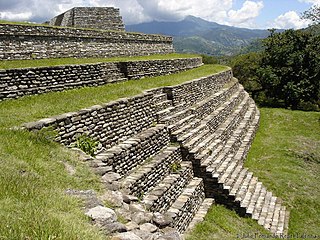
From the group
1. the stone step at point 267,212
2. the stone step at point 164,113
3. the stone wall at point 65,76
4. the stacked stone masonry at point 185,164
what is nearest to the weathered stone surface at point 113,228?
the stacked stone masonry at point 185,164

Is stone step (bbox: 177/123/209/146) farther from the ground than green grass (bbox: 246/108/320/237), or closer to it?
farther from the ground

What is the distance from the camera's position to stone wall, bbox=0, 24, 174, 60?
13.0 meters

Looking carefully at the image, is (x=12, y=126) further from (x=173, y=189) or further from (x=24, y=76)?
(x=173, y=189)

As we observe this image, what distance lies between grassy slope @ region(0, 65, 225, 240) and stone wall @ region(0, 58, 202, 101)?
41cm

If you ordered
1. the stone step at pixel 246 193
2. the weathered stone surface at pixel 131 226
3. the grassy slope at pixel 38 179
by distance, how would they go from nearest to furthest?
the grassy slope at pixel 38 179
the weathered stone surface at pixel 131 226
the stone step at pixel 246 193

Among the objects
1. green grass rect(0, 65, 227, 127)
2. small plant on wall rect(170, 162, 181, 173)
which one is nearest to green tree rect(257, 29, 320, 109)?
green grass rect(0, 65, 227, 127)

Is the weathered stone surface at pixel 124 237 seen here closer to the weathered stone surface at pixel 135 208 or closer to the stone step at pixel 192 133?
the weathered stone surface at pixel 135 208

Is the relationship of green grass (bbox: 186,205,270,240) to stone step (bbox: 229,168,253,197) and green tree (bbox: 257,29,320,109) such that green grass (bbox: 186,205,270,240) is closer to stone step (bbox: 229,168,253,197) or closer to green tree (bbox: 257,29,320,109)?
stone step (bbox: 229,168,253,197)

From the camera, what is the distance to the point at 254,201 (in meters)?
11.3

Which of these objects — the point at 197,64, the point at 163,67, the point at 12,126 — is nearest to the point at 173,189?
the point at 12,126

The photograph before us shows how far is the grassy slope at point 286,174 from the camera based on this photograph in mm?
9719

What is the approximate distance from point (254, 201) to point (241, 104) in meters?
12.6

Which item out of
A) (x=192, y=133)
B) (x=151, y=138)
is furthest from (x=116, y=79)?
(x=151, y=138)

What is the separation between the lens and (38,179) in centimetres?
544
